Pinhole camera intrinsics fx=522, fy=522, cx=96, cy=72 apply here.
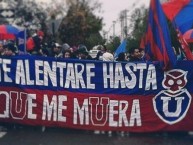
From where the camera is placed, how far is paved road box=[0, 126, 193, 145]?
9.21 m

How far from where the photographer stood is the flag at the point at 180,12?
12.2m

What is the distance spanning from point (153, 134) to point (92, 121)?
121 centimetres

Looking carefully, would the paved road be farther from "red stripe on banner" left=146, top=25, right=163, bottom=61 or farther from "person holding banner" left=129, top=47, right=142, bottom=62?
"person holding banner" left=129, top=47, right=142, bottom=62

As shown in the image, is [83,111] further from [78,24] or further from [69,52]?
[78,24]

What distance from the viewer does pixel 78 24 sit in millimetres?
53094

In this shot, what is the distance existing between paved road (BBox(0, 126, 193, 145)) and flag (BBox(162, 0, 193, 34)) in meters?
3.31

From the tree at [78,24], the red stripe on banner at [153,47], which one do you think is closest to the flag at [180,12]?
the red stripe on banner at [153,47]

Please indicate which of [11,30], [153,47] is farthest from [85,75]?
[11,30]

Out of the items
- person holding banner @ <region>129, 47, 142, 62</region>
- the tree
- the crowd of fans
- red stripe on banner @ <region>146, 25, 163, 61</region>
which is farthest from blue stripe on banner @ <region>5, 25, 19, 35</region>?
the tree

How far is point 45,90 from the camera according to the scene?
10266 millimetres

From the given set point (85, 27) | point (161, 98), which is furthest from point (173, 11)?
point (85, 27)

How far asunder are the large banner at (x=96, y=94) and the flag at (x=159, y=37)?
0.19 metres

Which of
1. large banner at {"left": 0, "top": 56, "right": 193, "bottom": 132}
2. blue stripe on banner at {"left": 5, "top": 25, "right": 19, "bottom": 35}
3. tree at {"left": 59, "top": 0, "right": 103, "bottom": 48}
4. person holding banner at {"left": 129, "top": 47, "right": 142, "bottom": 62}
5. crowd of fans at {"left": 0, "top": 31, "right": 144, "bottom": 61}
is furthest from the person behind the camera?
tree at {"left": 59, "top": 0, "right": 103, "bottom": 48}

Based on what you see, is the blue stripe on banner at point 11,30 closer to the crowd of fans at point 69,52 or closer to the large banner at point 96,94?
the crowd of fans at point 69,52
